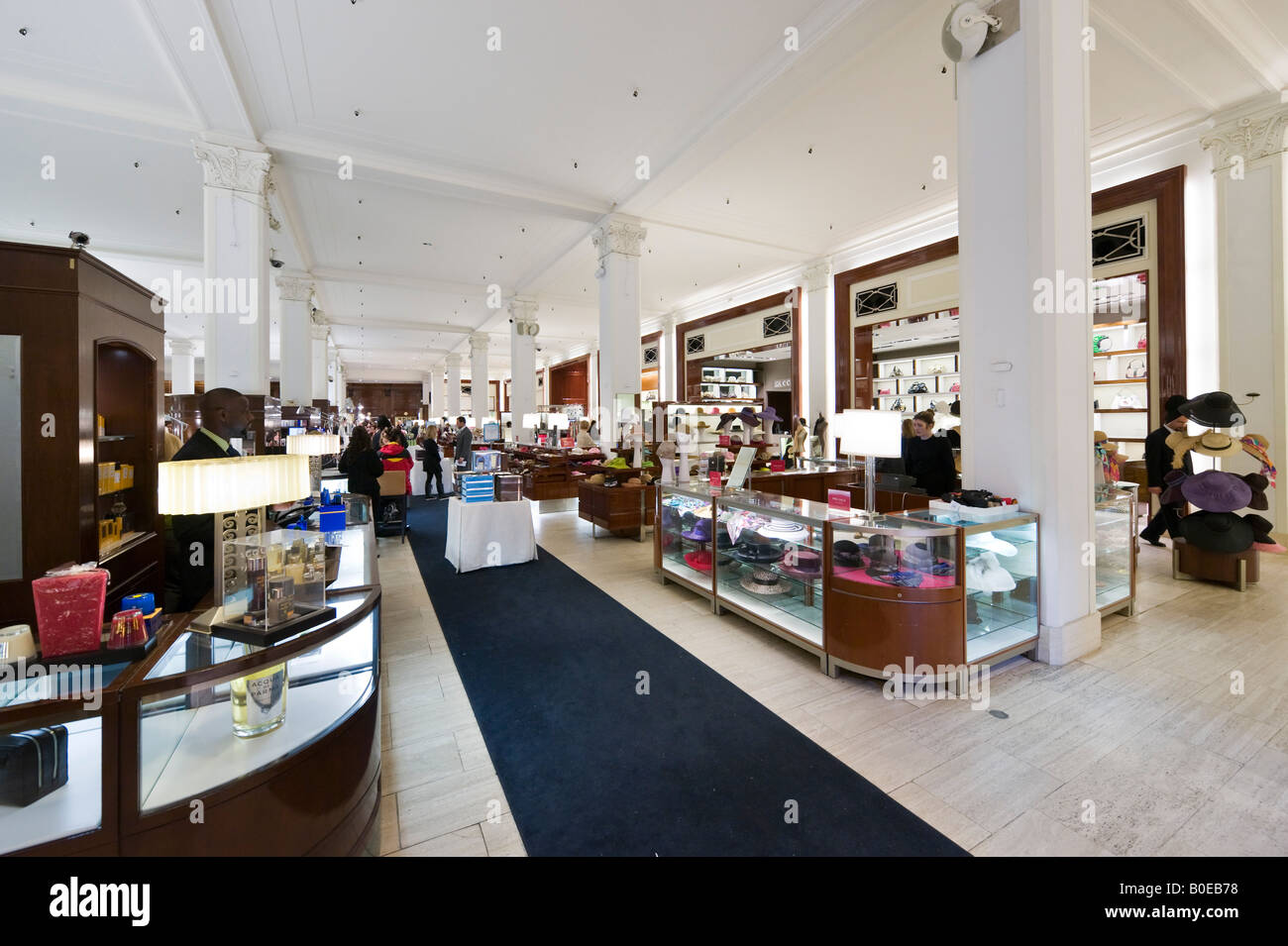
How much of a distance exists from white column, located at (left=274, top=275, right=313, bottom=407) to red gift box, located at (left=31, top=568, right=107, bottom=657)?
12.8 m

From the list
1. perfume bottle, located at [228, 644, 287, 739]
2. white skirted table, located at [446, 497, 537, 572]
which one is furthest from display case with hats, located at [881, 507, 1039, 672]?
white skirted table, located at [446, 497, 537, 572]

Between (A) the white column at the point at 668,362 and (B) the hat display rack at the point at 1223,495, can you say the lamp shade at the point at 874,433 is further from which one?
(A) the white column at the point at 668,362

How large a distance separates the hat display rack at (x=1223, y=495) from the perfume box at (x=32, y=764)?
23.8 ft

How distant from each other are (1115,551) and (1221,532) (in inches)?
58.3

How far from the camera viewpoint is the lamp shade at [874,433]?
3.38 m

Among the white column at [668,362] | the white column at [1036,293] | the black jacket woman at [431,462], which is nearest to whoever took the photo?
the white column at [1036,293]

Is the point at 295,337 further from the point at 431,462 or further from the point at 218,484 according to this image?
the point at 218,484

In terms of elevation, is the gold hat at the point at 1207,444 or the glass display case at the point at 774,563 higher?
the gold hat at the point at 1207,444

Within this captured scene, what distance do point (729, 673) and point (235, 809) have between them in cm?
265

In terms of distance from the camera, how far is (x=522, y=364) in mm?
15656

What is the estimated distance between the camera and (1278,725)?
2.74 metres

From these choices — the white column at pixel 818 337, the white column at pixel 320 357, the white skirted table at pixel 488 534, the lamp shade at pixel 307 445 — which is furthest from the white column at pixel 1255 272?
the white column at pixel 320 357
